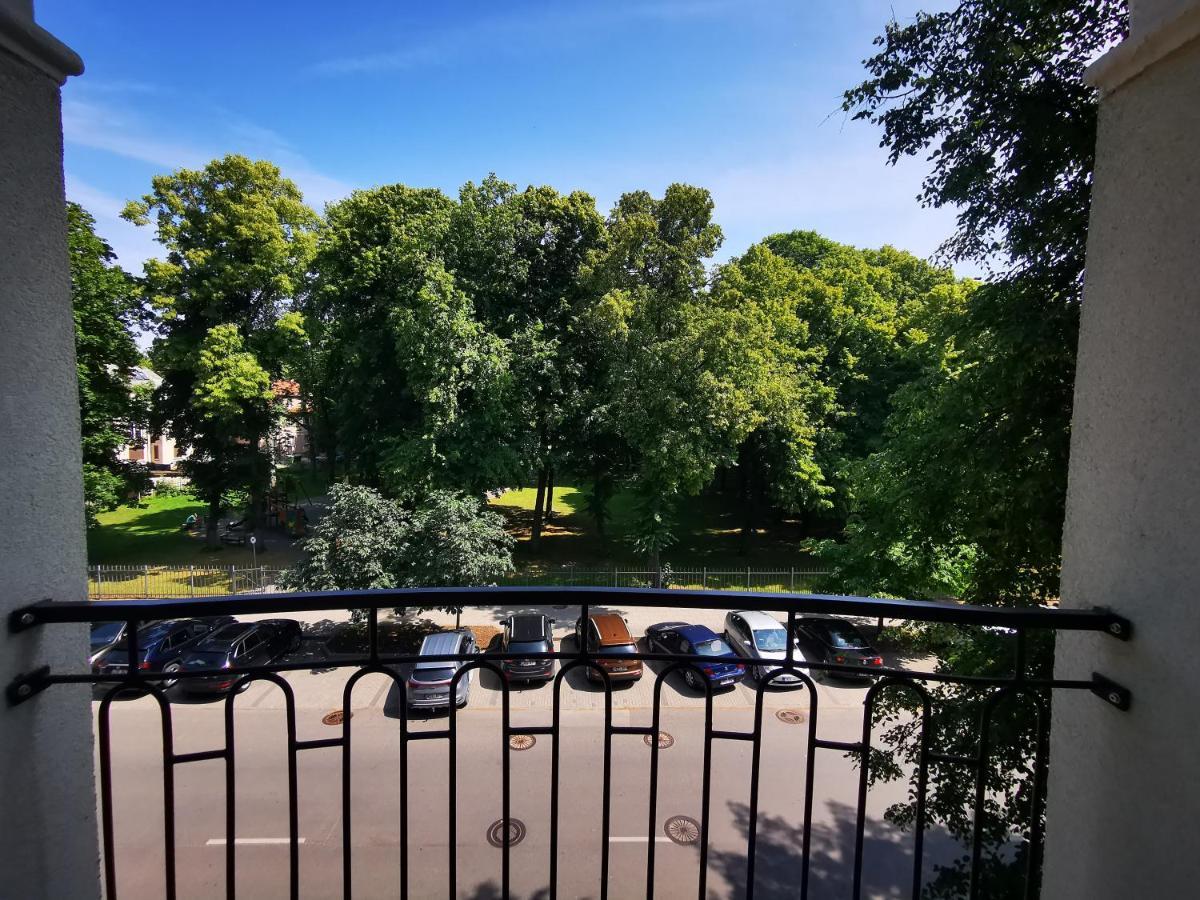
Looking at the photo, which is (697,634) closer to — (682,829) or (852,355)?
(682,829)

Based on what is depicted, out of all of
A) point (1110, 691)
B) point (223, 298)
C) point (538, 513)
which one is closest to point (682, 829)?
point (1110, 691)

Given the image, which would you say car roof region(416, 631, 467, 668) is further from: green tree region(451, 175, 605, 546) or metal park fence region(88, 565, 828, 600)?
green tree region(451, 175, 605, 546)

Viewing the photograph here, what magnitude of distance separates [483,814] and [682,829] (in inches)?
89.6

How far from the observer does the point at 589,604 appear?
165cm

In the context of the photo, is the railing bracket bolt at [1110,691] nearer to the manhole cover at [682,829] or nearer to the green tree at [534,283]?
the manhole cover at [682,829]

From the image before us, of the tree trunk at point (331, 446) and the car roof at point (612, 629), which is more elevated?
the tree trunk at point (331, 446)

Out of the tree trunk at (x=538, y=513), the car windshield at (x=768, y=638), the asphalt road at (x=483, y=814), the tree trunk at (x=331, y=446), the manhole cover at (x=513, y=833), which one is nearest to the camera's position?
the asphalt road at (x=483, y=814)

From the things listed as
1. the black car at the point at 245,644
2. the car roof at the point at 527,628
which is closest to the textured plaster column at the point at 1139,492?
the black car at the point at 245,644

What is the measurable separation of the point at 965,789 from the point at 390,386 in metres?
17.7

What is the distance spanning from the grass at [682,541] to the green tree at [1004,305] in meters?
12.8

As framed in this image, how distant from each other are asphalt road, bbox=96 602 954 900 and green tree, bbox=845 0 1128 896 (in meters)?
1.66

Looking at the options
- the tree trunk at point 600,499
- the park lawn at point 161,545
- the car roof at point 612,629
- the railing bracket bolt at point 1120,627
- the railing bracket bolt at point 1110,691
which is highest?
the railing bracket bolt at point 1120,627

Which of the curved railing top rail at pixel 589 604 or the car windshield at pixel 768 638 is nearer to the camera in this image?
the curved railing top rail at pixel 589 604

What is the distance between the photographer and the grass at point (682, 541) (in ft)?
63.0
